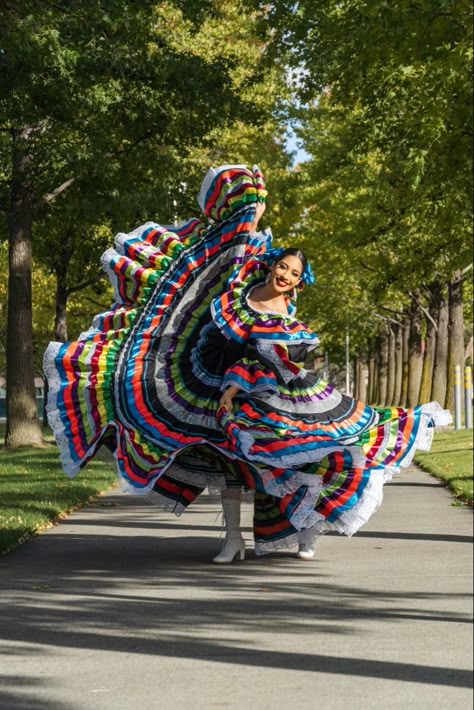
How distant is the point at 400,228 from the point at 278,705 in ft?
68.2

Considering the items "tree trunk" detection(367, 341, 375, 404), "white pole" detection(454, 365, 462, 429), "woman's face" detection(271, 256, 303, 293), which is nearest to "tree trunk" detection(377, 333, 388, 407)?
"tree trunk" detection(367, 341, 375, 404)

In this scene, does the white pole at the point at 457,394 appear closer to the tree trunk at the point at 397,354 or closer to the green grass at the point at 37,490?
the green grass at the point at 37,490

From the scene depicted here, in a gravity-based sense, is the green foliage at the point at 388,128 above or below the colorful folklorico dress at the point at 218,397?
above

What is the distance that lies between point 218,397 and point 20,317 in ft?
48.1

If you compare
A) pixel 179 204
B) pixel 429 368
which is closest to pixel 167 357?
pixel 179 204

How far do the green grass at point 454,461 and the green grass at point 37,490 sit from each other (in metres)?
3.92

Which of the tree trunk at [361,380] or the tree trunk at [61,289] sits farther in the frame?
the tree trunk at [361,380]

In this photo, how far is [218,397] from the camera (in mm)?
8398

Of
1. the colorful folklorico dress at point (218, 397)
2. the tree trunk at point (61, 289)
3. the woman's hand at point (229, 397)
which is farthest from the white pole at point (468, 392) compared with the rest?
the woman's hand at point (229, 397)

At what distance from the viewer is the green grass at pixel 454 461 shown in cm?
1373

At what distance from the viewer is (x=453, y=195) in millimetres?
17016

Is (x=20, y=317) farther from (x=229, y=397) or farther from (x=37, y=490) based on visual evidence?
(x=229, y=397)

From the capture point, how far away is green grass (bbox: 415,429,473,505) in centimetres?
1373

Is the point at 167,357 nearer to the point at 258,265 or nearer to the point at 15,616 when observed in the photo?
the point at 258,265
